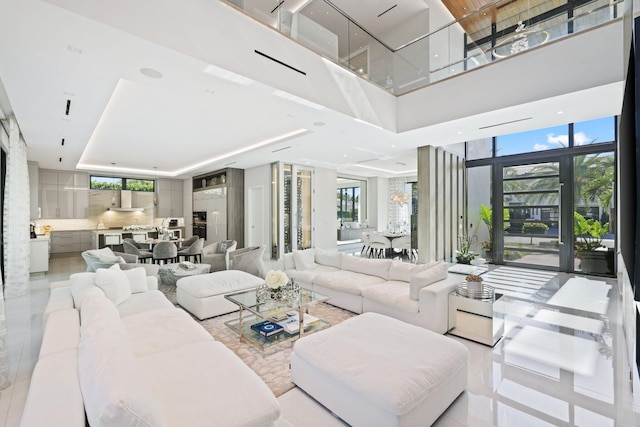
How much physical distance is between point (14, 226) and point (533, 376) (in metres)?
7.81

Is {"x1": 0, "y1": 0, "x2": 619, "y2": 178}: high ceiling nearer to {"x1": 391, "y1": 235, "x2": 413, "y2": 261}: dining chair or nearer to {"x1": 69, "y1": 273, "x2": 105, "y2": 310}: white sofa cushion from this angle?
{"x1": 69, "y1": 273, "x2": 105, "y2": 310}: white sofa cushion

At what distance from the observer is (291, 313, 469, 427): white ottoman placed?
180 centimetres

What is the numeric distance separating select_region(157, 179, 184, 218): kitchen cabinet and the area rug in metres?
9.60

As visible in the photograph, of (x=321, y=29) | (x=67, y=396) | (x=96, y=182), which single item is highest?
(x=321, y=29)

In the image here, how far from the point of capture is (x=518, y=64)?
429 centimetres

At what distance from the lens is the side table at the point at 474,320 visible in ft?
10.6

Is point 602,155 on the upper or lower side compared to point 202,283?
upper

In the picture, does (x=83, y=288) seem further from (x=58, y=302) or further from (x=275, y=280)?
(x=275, y=280)

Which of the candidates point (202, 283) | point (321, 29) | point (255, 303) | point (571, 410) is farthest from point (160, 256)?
point (571, 410)

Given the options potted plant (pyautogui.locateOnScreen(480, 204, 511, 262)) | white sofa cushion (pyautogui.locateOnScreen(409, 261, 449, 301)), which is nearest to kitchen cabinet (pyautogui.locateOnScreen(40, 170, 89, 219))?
white sofa cushion (pyautogui.locateOnScreen(409, 261, 449, 301))

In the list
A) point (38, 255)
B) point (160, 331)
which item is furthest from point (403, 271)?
point (38, 255)

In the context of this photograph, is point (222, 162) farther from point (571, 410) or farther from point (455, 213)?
point (571, 410)

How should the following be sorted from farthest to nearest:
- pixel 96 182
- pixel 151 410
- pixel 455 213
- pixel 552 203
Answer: pixel 96 182 < pixel 455 213 < pixel 552 203 < pixel 151 410

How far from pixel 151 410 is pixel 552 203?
28.6 feet
